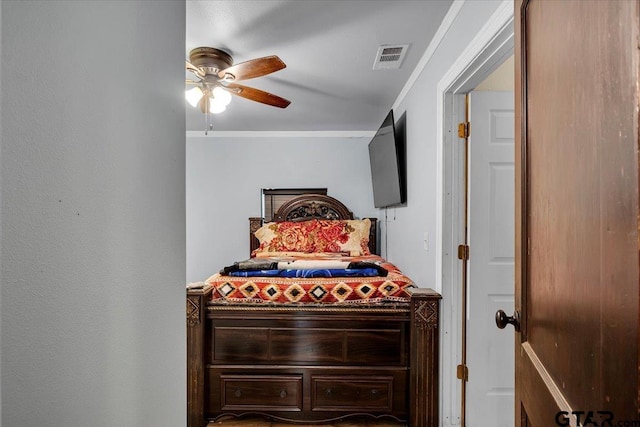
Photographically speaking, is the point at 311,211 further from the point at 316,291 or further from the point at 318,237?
the point at 316,291

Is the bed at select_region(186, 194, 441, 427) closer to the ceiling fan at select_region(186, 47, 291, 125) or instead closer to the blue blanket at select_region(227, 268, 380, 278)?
the blue blanket at select_region(227, 268, 380, 278)

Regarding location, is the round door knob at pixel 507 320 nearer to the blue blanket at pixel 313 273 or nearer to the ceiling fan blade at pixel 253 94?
the blue blanket at pixel 313 273

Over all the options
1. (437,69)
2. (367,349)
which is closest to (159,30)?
(437,69)

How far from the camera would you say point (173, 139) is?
3.57ft

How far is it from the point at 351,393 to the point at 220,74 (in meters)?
2.30

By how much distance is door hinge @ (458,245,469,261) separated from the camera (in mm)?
2049

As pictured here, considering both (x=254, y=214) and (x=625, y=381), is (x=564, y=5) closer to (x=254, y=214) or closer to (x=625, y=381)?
(x=625, y=381)

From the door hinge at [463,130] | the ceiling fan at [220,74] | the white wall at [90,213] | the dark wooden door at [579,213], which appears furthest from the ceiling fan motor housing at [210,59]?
the dark wooden door at [579,213]

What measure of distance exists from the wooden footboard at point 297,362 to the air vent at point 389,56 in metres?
1.58

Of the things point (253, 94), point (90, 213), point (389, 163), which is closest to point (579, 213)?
point (90, 213)

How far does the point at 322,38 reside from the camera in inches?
85.4

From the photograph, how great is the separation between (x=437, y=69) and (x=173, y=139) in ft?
5.72

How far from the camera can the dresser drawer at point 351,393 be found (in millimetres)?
2193

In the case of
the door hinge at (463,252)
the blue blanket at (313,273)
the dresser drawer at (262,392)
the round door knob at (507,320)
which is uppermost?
the door hinge at (463,252)
